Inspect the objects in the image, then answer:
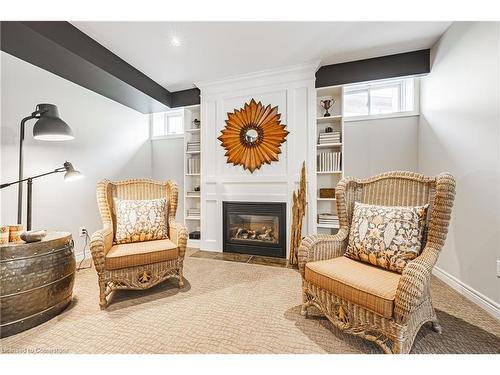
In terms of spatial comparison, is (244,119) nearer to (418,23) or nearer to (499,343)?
(418,23)

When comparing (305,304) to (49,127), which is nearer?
(305,304)

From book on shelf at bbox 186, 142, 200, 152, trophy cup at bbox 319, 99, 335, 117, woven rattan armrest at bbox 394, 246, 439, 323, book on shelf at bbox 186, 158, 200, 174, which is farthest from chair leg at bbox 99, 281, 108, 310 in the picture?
trophy cup at bbox 319, 99, 335, 117

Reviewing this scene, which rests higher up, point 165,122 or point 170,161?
point 165,122

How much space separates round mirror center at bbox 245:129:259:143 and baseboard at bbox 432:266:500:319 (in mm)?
2552

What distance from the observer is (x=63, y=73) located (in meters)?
2.49

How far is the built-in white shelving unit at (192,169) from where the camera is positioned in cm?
349

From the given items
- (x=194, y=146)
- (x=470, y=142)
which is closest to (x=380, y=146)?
(x=470, y=142)

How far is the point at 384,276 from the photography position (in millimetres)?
1359

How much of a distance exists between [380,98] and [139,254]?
331 centimetres

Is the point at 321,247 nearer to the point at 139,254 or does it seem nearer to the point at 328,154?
the point at 139,254

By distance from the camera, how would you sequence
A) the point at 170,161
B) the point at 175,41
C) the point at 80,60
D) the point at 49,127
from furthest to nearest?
the point at 170,161, the point at 175,41, the point at 80,60, the point at 49,127

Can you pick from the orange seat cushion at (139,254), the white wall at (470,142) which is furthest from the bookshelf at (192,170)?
the white wall at (470,142)

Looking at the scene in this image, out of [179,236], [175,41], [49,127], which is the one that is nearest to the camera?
[49,127]

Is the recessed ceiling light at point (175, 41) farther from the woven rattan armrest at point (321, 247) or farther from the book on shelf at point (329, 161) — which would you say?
the woven rattan armrest at point (321, 247)
